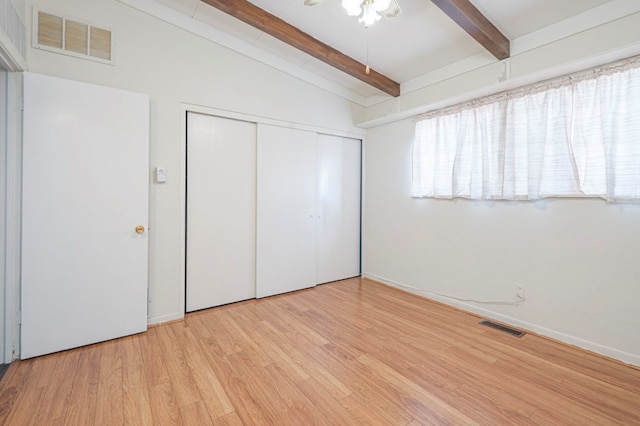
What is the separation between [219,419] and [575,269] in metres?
2.88

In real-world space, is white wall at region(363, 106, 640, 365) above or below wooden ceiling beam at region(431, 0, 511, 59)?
below

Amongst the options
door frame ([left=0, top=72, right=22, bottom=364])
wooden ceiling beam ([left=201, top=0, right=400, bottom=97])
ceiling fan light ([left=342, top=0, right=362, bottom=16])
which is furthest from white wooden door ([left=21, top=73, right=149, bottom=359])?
ceiling fan light ([left=342, top=0, right=362, bottom=16])

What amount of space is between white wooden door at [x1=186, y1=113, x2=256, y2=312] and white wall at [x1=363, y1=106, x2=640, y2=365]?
1.91 m

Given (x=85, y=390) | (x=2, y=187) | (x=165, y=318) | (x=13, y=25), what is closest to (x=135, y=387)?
(x=85, y=390)

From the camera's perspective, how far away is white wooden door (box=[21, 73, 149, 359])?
6.93 feet

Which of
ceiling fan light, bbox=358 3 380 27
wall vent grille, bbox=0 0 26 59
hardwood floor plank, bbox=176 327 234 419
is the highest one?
ceiling fan light, bbox=358 3 380 27

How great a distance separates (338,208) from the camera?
13.6ft

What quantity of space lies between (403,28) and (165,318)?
11.7 ft

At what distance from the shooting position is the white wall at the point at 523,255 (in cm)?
217

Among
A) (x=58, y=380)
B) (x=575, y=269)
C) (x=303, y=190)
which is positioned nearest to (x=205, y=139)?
(x=303, y=190)

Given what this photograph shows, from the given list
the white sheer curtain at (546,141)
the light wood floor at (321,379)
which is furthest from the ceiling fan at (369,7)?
the light wood floor at (321,379)

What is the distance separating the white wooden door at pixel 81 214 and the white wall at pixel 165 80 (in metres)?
0.18

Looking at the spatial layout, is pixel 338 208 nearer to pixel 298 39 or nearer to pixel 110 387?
pixel 298 39

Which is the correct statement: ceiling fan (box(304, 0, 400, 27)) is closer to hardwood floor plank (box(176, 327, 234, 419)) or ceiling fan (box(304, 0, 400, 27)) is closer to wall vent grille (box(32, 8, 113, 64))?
wall vent grille (box(32, 8, 113, 64))
